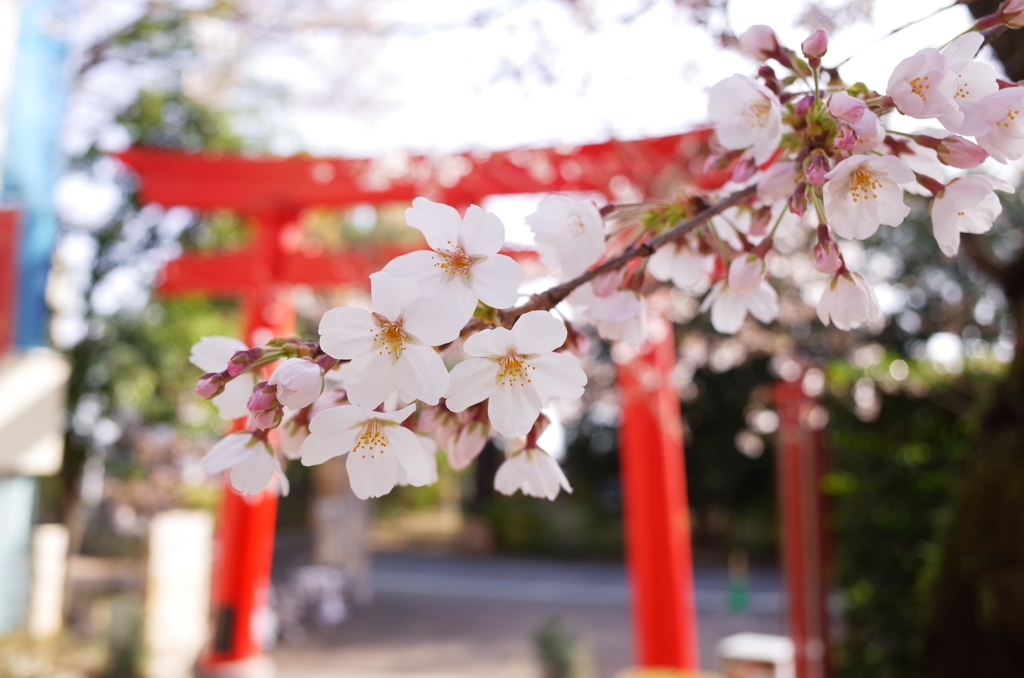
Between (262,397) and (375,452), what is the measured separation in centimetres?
8

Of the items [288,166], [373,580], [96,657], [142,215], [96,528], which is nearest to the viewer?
[288,166]

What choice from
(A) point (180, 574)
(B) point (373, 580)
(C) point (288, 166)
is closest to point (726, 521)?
(B) point (373, 580)

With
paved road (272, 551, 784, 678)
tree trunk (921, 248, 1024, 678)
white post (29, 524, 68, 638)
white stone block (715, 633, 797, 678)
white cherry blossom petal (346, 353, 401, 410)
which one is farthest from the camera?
paved road (272, 551, 784, 678)

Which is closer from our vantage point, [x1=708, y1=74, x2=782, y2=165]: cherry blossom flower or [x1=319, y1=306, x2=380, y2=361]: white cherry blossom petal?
[x1=319, y1=306, x2=380, y2=361]: white cherry blossom petal

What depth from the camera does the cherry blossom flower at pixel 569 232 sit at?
22.4 inches

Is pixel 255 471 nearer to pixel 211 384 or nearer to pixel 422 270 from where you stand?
pixel 211 384

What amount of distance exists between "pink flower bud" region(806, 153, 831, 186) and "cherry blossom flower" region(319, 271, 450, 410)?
0.81 ft

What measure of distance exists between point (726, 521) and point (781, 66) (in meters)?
12.9

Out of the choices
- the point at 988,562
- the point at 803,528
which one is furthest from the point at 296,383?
the point at 803,528

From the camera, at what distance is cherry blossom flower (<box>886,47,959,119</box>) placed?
47cm

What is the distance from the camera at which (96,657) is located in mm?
4809

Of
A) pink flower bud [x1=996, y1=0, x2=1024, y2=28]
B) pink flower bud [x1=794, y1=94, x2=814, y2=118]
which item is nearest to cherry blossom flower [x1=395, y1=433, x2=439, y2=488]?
pink flower bud [x1=794, y1=94, x2=814, y2=118]

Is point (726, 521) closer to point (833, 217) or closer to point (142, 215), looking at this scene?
point (142, 215)

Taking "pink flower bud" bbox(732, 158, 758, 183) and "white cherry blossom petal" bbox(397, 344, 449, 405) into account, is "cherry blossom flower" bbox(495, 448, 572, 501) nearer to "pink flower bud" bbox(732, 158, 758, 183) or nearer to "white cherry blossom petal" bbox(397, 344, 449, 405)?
"white cherry blossom petal" bbox(397, 344, 449, 405)
